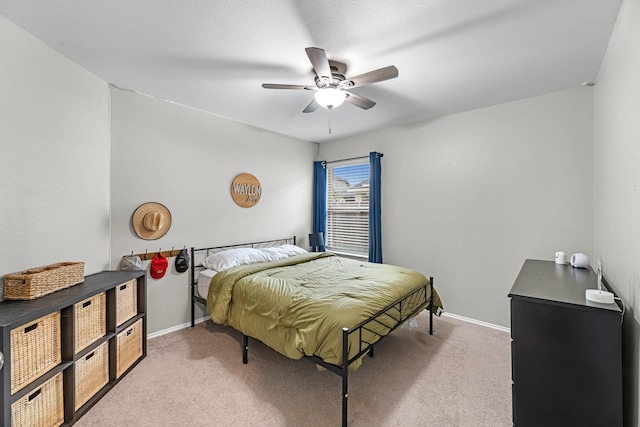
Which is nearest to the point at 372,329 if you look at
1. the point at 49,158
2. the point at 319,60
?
the point at 319,60

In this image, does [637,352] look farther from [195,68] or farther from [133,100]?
[133,100]

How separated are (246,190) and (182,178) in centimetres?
90

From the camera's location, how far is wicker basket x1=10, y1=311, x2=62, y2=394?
1.54 metres

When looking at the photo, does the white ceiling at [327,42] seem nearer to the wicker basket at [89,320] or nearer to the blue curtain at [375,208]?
the blue curtain at [375,208]

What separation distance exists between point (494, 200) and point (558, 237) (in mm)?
719

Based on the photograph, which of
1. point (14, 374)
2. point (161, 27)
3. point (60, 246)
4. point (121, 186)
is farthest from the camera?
point (121, 186)

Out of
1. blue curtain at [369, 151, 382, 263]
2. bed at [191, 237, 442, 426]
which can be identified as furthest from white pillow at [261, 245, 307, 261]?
blue curtain at [369, 151, 382, 263]

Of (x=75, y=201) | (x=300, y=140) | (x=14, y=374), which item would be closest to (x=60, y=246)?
(x=75, y=201)

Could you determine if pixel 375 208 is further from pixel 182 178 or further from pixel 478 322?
pixel 182 178

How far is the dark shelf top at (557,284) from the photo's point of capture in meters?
1.53

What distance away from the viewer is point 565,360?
1.48 m

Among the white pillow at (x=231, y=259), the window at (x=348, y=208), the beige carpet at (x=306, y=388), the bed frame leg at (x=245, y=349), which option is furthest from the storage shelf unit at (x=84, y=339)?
the window at (x=348, y=208)

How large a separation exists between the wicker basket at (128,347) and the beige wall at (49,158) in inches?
27.4

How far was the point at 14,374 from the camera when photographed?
1531 mm
